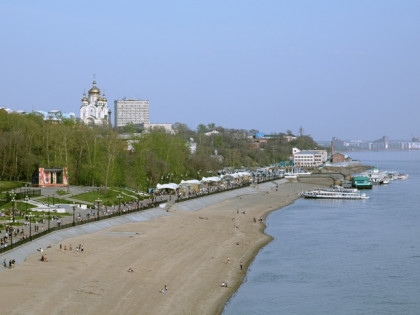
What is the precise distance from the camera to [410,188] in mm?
121938

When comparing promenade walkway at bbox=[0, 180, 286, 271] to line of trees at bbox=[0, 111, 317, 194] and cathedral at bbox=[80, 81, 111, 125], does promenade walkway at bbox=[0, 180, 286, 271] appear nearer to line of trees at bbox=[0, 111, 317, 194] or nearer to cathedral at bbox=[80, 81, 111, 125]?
line of trees at bbox=[0, 111, 317, 194]

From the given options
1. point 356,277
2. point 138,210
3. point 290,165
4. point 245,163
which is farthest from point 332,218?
point 290,165

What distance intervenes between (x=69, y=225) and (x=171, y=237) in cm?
853

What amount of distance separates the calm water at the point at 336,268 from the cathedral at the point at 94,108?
83742 millimetres

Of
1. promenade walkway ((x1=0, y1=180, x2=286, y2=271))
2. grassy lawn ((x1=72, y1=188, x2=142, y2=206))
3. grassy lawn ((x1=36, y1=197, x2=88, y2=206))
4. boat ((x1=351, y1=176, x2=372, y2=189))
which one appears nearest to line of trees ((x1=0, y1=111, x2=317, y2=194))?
grassy lawn ((x1=72, y1=188, x2=142, y2=206))

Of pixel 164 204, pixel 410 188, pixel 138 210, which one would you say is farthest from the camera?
pixel 410 188

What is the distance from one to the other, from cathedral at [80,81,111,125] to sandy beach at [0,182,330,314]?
9234 cm

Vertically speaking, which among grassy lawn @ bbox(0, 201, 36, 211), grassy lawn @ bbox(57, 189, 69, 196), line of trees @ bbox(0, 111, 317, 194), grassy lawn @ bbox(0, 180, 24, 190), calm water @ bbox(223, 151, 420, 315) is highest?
line of trees @ bbox(0, 111, 317, 194)

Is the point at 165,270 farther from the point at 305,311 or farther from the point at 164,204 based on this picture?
the point at 164,204

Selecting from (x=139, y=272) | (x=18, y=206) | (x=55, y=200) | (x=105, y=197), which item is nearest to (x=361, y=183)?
(x=105, y=197)

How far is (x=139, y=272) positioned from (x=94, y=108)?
118214 millimetres

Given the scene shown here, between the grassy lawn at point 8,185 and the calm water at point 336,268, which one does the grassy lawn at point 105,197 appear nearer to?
the grassy lawn at point 8,185

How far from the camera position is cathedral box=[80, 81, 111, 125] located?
A: 15162 centimetres

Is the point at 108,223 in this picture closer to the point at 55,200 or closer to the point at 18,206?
the point at 18,206
